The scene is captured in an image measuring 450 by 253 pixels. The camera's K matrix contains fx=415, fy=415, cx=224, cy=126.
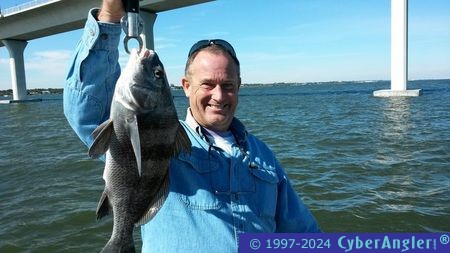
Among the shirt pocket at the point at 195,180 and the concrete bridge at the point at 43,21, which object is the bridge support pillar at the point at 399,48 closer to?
the concrete bridge at the point at 43,21

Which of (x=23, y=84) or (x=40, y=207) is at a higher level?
(x=23, y=84)

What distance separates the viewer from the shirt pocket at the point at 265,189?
290 centimetres

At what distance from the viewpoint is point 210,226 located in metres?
2.69

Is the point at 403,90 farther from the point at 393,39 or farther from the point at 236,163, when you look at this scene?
the point at 236,163

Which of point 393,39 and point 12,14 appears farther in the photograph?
point 12,14

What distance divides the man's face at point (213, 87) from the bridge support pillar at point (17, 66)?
67.6m

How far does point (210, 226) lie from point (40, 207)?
22.5 ft

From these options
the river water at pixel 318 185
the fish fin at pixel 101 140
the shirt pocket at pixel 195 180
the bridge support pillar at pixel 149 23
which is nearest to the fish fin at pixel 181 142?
the shirt pocket at pixel 195 180

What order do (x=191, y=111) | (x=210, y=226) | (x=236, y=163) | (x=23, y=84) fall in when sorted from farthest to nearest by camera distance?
1. (x=23, y=84)
2. (x=191, y=111)
3. (x=236, y=163)
4. (x=210, y=226)

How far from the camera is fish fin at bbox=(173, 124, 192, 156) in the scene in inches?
105

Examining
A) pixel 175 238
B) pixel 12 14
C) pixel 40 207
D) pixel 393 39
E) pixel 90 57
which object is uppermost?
pixel 12 14

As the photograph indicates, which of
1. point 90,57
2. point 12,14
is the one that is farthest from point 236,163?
point 12,14

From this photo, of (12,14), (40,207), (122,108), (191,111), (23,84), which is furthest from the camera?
(23,84)

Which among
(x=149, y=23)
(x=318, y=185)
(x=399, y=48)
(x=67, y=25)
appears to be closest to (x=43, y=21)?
(x=67, y=25)
